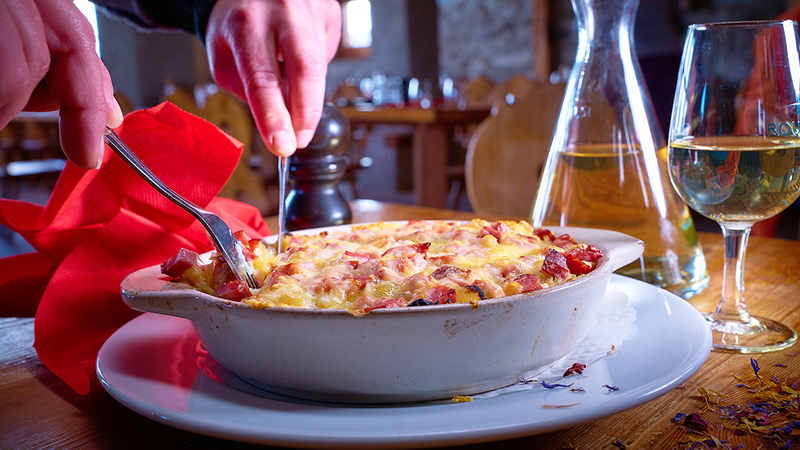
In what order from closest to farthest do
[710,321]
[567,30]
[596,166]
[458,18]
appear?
[710,321]
[596,166]
[567,30]
[458,18]

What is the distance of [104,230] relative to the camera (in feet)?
2.14

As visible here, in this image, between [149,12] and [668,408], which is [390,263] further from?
[149,12]

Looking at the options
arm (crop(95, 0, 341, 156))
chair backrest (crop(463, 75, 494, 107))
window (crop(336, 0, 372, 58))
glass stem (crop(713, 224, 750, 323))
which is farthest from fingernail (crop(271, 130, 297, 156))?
window (crop(336, 0, 372, 58))

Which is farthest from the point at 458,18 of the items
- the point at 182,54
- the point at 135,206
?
the point at 135,206

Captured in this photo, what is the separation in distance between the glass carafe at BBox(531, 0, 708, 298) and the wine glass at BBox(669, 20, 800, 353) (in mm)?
111

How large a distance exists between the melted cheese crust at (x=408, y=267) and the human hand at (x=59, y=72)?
18 cm

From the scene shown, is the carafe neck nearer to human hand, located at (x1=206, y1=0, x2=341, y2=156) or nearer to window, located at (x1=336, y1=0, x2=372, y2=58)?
human hand, located at (x1=206, y1=0, x2=341, y2=156)

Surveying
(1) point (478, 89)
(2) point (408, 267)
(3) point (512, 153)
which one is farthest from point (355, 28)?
(2) point (408, 267)

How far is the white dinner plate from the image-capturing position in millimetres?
362

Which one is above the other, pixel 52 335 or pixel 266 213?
pixel 52 335

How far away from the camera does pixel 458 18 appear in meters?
7.39

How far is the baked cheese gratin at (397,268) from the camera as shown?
0.45m

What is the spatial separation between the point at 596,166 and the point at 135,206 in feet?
1.83

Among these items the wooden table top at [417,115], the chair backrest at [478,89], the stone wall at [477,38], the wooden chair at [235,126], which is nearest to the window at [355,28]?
the stone wall at [477,38]
